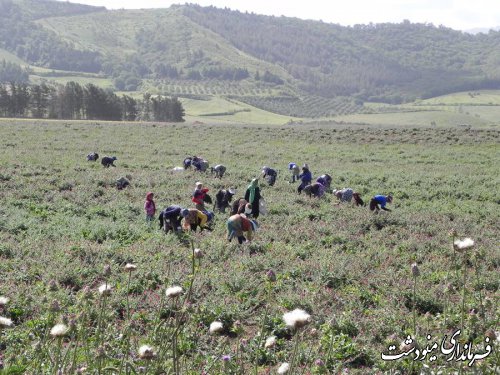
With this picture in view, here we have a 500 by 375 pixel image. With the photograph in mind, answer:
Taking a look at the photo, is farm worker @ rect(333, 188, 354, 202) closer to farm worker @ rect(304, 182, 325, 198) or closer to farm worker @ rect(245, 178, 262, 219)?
farm worker @ rect(304, 182, 325, 198)

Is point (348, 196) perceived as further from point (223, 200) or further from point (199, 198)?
point (199, 198)

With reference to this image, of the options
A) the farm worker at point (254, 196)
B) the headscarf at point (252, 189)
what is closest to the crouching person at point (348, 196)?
the farm worker at point (254, 196)

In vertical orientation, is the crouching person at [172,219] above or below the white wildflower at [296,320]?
below

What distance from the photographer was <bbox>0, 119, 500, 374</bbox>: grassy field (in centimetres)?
457

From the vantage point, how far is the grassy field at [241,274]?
4.57 metres

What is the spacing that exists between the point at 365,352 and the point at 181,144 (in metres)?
32.9

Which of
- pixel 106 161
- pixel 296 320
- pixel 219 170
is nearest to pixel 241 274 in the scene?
pixel 296 320

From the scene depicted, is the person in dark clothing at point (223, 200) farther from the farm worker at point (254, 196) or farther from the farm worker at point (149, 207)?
the farm worker at point (149, 207)

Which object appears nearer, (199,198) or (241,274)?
(241,274)

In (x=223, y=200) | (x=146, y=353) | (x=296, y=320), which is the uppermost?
(x=296, y=320)

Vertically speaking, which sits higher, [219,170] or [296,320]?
[296,320]

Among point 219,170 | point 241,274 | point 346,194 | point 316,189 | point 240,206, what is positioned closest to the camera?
point 241,274

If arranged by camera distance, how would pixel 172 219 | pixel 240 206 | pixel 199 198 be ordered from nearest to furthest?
pixel 172 219 → pixel 240 206 → pixel 199 198

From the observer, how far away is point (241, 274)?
9.08 metres
